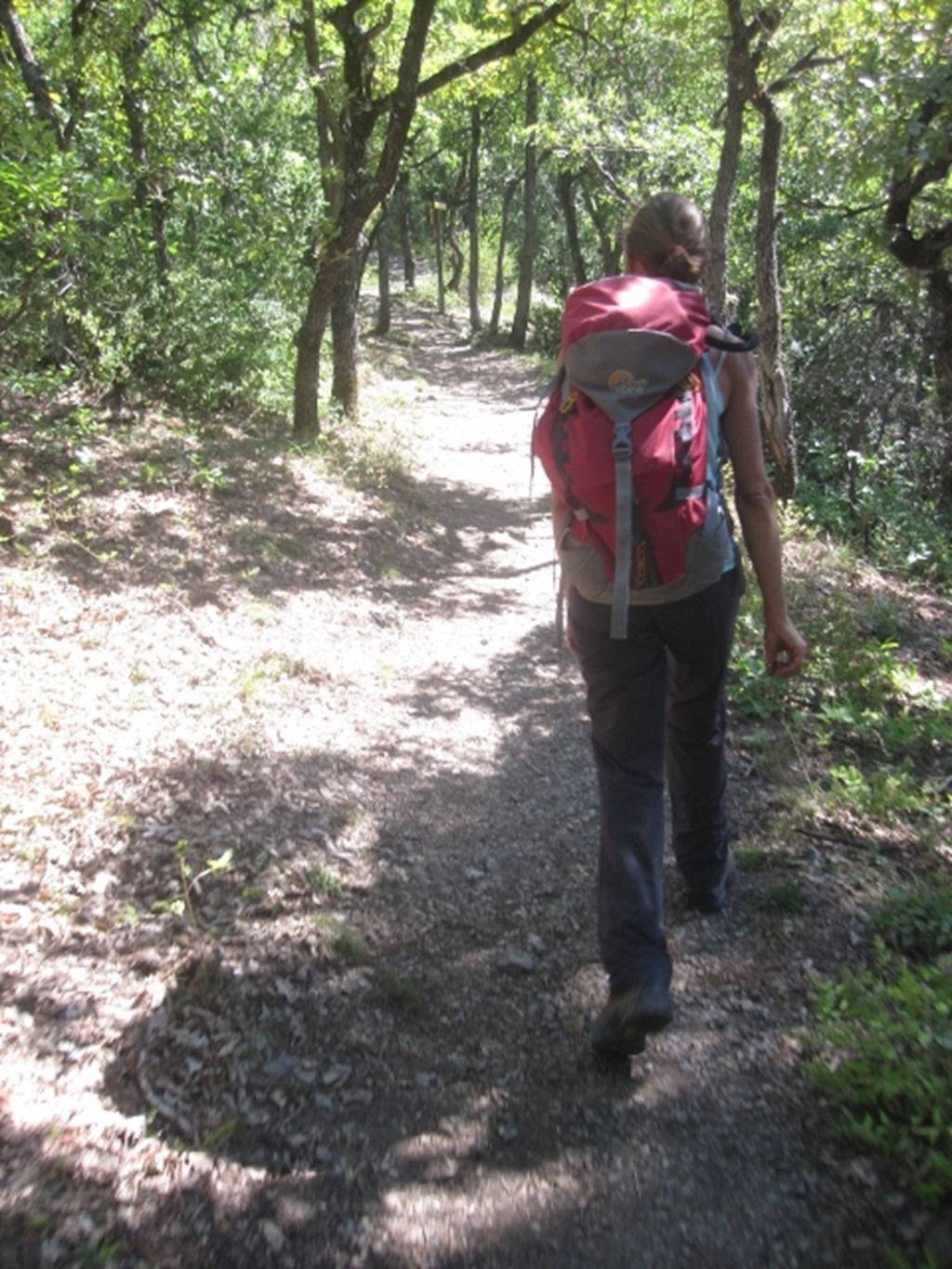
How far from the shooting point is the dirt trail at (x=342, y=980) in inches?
79.7

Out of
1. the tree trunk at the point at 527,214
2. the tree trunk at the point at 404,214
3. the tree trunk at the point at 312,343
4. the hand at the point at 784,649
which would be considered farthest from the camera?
the tree trunk at the point at 404,214

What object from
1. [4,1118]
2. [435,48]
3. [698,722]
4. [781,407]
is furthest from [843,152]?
[435,48]

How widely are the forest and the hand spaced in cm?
87

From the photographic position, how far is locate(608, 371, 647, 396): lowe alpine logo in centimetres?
234

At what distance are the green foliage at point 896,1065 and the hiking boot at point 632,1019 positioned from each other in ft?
1.26

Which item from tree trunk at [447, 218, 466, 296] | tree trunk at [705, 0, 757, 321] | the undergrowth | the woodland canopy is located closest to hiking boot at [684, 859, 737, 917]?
the undergrowth

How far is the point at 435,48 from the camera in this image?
40.8ft

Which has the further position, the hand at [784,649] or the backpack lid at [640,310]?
the hand at [784,649]

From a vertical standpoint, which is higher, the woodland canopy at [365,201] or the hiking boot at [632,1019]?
the woodland canopy at [365,201]

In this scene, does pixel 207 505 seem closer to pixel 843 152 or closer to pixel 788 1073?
pixel 843 152

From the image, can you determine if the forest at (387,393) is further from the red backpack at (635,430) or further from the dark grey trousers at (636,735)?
the red backpack at (635,430)

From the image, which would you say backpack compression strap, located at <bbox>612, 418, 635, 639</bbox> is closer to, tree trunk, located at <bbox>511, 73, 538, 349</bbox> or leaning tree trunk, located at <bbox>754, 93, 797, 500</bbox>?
leaning tree trunk, located at <bbox>754, 93, 797, 500</bbox>

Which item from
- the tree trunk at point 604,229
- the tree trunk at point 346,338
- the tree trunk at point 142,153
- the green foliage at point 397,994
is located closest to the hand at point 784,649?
the green foliage at point 397,994

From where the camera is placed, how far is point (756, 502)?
268 cm
